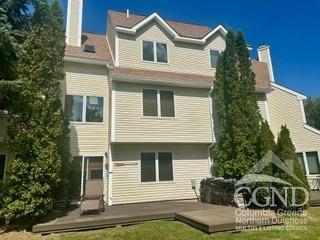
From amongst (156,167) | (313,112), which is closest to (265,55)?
(156,167)

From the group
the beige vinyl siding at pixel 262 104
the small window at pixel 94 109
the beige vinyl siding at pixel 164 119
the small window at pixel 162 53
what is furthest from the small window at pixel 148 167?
the beige vinyl siding at pixel 262 104

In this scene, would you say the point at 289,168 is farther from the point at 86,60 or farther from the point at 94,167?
the point at 86,60

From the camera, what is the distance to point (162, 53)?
1391 centimetres

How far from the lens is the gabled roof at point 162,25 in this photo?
527 inches

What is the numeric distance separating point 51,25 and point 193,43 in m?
8.43

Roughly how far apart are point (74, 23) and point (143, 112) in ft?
21.4

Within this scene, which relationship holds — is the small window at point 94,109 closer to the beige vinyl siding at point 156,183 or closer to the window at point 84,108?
the window at point 84,108

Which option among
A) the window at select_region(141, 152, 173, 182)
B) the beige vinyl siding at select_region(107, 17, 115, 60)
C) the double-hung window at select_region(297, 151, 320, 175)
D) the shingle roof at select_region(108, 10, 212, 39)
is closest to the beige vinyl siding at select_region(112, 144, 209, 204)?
the window at select_region(141, 152, 173, 182)

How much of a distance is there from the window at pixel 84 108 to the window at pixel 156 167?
9.68ft

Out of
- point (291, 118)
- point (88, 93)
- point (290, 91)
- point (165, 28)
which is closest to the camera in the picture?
point (88, 93)

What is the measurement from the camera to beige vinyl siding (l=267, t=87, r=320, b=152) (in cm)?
1395

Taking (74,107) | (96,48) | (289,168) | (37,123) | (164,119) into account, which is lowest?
(289,168)

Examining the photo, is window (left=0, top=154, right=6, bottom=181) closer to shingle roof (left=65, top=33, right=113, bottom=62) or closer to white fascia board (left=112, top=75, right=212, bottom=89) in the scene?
shingle roof (left=65, top=33, right=113, bottom=62)

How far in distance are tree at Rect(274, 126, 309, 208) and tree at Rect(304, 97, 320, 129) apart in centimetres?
2885
